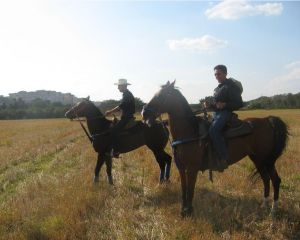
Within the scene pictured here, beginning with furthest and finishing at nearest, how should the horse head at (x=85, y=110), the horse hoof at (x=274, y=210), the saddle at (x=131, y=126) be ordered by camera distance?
the horse head at (x=85, y=110), the saddle at (x=131, y=126), the horse hoof at (x=274, y=210)

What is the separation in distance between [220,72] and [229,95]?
52cm

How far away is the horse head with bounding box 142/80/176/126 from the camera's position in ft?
24.8

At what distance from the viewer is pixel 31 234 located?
21.7 feet

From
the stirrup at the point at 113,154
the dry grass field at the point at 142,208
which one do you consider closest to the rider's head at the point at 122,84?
the stirrup at the point at 113,154

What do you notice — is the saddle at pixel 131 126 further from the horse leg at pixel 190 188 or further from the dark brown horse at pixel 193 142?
the horse leg at pixel 190 188

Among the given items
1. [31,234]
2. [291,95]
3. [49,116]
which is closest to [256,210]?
[31,234]

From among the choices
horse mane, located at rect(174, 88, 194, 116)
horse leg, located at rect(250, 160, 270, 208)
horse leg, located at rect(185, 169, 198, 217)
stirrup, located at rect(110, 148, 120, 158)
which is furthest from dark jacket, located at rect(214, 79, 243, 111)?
stirrup, located at rect(110, 148, 120, 158)

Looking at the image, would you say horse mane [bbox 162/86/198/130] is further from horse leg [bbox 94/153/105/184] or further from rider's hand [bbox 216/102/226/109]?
horse leg [bbox 94/153/105/184]

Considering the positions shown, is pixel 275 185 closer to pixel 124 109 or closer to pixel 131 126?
pixel 131 126

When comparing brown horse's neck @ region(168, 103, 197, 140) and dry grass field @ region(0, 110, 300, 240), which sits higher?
brown horse's neck @ region(168, 103, 197, 140)

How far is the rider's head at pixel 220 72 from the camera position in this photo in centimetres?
787

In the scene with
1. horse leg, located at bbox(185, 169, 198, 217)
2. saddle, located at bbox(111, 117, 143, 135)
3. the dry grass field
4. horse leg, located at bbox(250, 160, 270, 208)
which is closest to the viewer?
the dry grass field

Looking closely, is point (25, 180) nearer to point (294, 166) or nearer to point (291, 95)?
point (294, 166)

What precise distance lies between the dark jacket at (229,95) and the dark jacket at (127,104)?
131 inches
